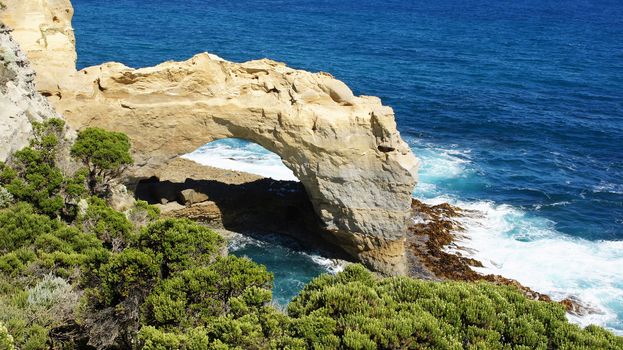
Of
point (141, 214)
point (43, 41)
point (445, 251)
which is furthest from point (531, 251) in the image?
point (43, 41)

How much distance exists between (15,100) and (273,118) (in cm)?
1122

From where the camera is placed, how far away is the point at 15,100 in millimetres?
24828

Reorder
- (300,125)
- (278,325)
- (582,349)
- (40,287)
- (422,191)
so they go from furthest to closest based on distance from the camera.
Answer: (422,191), (300,125), (40,287), (278,325), (582,349)

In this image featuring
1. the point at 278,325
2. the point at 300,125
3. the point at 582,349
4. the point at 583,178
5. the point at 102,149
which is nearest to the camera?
the point at 582,349

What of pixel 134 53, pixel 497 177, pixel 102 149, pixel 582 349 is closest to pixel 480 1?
pixel 134 53

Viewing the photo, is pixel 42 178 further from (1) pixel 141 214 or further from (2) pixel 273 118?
(2) pixel 273 118

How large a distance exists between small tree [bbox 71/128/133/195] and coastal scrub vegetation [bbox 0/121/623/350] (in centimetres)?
463

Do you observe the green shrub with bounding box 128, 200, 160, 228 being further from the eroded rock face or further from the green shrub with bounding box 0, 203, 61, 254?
the eroded rock face

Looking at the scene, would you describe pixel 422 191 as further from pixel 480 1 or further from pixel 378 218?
pixel 480 1

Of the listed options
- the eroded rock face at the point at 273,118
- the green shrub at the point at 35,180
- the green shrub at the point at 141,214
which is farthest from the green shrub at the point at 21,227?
the eroded rock face at the point at 273,118

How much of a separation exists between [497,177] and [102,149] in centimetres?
2818

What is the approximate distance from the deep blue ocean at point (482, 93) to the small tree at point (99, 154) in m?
8.64

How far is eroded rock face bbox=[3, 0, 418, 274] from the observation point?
94.1 feet

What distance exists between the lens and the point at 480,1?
5128 inches
